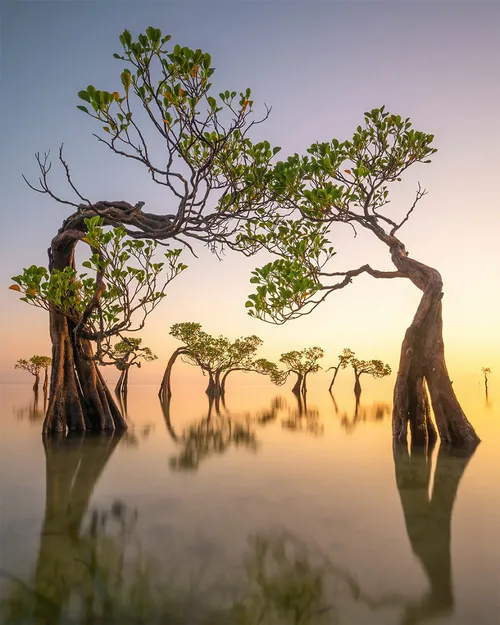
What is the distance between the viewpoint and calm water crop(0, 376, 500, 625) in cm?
326

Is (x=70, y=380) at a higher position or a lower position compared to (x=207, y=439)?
higher

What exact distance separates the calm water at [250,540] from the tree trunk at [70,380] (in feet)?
9.09

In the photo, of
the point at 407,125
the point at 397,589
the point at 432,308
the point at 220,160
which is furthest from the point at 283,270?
the point at 397,589

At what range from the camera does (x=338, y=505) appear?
20.1 ft

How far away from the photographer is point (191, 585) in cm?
357

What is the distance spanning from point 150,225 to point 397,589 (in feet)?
34.0

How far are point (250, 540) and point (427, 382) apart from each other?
7.94m

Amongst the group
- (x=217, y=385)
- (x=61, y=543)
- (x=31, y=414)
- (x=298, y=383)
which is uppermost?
Result: (x=298, y=383)

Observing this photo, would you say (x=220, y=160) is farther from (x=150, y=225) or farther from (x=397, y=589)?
(x=397, y=589)

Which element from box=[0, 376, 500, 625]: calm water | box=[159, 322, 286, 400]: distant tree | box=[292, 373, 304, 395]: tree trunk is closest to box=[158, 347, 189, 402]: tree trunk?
box=[159, 322, 286, 400]: distant tree

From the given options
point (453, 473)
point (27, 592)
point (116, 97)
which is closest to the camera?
point (27, 592)

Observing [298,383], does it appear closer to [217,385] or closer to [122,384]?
[217,385]

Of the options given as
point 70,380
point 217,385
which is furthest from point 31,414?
point 217,385

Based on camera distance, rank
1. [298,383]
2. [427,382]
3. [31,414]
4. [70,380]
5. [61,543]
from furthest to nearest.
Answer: [298,383] → [31,414] → [70,380] → [427,382] → [61,543]
